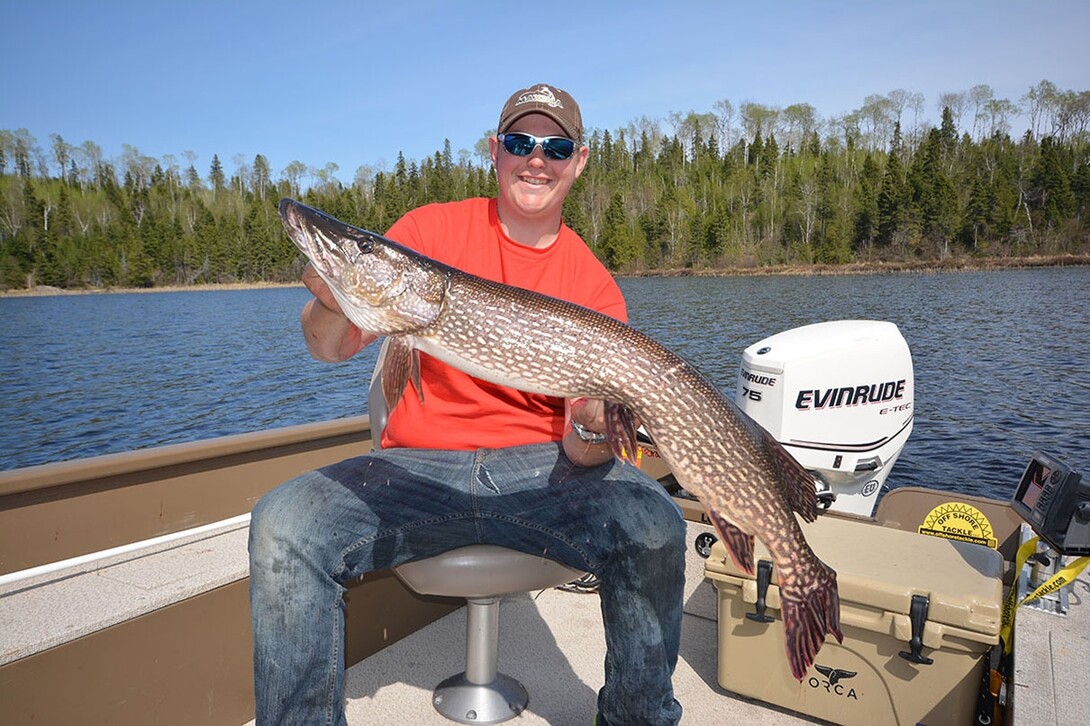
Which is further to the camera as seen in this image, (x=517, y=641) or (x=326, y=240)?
(x=517, y=641)

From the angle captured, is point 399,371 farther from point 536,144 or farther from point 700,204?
point 700,204

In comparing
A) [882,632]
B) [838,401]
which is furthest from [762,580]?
[838,401]

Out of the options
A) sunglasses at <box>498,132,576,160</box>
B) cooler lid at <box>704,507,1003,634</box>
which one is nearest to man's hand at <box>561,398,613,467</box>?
cooler lid at <box>704,507,1003,634</box>

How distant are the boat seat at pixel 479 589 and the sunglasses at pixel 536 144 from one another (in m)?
0.83

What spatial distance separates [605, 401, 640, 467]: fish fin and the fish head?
21.8 inches

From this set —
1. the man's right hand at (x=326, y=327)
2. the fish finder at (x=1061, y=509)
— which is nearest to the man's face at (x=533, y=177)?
the man's right hand at (x=326, y=327)

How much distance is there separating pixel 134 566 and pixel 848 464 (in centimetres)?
350

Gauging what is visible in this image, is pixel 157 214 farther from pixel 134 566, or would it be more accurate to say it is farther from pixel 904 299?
pixel 134 566

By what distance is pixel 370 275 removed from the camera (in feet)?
6.41

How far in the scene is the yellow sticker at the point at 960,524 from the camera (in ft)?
10.7

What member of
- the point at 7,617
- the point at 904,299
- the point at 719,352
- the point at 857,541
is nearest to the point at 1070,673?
the point at 857,541

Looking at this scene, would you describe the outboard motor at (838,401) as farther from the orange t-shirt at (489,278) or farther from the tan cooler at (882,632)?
the orange t-shirt at (489,278)

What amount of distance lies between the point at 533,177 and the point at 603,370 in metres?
0.86

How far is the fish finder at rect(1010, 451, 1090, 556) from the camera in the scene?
2.22 metres
